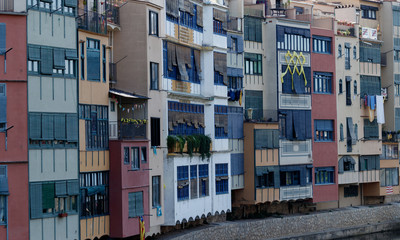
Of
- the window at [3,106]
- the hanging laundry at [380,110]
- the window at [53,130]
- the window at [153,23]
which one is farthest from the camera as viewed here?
the hanging laundry at [380,110]

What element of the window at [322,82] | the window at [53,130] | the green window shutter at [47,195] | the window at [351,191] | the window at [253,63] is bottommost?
the window at [351,191]

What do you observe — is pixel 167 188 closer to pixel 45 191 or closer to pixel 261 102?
pixel 45 191

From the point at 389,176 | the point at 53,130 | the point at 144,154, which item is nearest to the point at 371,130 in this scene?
the point at 389,176

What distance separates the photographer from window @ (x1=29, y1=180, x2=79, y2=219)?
3509 cm

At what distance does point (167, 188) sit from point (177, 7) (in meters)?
8.20

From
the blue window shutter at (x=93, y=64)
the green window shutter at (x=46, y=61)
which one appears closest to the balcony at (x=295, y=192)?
the blue window shutter at (x=93, y=64)

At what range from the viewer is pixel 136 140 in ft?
132

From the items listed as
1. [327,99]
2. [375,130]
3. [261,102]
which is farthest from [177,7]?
[375,130]

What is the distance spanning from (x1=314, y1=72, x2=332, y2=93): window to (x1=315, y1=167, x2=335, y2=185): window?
4.69m

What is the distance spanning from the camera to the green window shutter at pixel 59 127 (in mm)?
36156

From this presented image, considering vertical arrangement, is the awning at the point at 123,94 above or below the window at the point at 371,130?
above

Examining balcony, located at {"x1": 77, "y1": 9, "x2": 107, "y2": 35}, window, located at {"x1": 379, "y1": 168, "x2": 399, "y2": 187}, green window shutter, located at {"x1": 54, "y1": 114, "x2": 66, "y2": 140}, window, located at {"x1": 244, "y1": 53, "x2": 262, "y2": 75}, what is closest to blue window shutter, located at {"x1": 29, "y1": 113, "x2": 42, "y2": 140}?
green window shutter, located at {"x1": 54, "y1": 114, "x2": 66, "y2": 140}

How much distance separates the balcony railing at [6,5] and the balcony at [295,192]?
81.4 feet

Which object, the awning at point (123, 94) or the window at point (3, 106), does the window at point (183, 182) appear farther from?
the window at point (3, 106)
